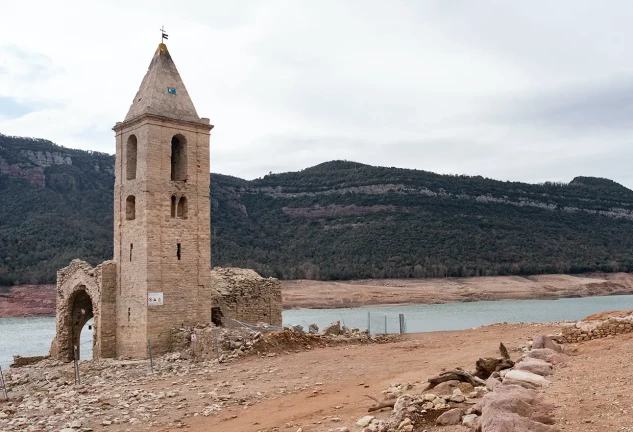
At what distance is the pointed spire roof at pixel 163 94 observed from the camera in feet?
64.1

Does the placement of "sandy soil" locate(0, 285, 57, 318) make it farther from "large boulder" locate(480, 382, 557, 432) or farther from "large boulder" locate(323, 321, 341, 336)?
"large boulder" locate(480, 382, 557, 432)

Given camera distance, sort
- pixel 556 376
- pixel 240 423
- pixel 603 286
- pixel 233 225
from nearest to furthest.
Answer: pixel 556 376 → pixel 240 423 → pixel 603 286 → pixel 233 225

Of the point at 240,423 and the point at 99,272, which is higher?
the point at 99,272

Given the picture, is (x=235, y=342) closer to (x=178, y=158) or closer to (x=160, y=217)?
(x=160, y=217)

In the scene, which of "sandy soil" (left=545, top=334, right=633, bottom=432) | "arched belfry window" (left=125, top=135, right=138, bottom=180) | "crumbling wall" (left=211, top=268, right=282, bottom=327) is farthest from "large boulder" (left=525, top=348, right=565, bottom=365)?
"arched belfry window" (left=125, top=135, right=138, bottom=180)

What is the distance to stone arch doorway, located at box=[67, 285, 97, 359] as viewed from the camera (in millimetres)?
21864

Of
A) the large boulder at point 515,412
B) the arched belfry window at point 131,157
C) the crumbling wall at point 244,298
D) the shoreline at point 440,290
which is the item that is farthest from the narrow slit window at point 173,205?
the shoreline at point 440,290

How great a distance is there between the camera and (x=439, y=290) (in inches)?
2854

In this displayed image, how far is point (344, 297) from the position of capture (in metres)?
68.8

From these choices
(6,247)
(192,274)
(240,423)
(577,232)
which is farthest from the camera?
(577,232)

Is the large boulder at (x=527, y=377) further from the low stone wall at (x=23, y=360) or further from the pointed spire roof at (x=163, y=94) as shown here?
the low stone wall at (x=23, y=360)

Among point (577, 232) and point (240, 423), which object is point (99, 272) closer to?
point (240, 423)

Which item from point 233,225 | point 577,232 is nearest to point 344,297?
point 233,225

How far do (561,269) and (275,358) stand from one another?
244ft
